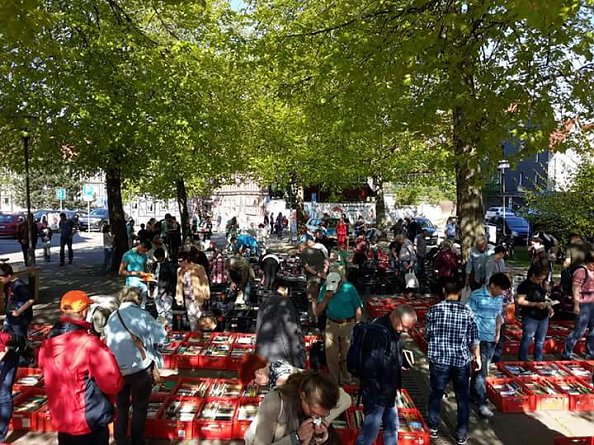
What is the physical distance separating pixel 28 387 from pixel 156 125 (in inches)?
324

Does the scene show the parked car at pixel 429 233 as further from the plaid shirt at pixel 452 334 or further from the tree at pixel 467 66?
the plaid shirt at pixel 452 334

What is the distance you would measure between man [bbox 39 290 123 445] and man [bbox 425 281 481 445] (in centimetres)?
321

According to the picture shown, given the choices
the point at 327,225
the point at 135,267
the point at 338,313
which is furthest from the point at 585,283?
the point at 327,225

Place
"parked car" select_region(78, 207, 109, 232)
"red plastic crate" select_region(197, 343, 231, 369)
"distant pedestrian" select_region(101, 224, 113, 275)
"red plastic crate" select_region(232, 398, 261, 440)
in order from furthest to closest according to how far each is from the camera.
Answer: "parked car" select_region(78, 207, 109, 232) → "distant pedestrian" select_region(101, 224, 113, 275) → "red plastic crate" select_region(197, 343, 231, 369) → "red plastic crate" select_region(232, 398, 261, 440)

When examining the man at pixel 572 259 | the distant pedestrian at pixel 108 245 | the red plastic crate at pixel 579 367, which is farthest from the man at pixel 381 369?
the distant pedestrian at pixel 108 245

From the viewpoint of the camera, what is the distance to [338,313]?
22.2ft

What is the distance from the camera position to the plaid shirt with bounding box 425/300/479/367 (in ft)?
17.6

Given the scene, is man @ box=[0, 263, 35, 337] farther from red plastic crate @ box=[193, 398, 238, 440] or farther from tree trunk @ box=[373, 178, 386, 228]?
A: tree trunk @ box=[373, 178, 386, 228]

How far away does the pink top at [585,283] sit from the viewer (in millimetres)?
7758

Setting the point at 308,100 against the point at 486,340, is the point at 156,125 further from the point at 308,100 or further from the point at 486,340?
the point at 486,340

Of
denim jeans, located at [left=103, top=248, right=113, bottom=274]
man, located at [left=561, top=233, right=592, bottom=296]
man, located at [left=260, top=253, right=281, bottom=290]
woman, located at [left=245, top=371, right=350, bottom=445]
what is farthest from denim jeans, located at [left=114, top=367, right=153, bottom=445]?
denim jeans, located at [left=103, top=248, right=113, bottom=274]

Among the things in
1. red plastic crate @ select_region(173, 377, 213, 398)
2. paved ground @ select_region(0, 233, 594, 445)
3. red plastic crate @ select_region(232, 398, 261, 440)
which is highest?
red plastic crate @ select_region(173, 377, 213, 398)

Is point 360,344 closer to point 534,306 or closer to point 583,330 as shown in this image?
point 534,306

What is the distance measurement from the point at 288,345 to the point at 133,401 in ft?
5.02
